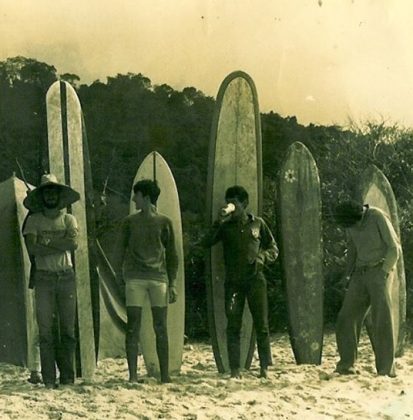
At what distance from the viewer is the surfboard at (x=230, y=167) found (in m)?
6.39

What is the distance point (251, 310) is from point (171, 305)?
2.83 feet

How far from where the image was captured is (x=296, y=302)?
667 centimetres

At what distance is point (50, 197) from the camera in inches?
209

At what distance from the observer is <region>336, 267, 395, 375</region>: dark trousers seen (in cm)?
588

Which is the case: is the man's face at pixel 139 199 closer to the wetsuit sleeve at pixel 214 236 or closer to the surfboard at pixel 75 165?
the wetsuit sleeve at pixel 214 236

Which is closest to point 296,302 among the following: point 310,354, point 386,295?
point 310,354

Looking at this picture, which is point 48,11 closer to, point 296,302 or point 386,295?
point 296,302

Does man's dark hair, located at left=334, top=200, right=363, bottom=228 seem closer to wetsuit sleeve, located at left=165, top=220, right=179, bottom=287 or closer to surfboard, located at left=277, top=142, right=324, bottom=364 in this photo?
surfboard, located at left=277, top=142, right=324, bottom=364

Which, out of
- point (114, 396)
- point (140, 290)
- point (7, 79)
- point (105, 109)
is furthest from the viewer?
point (105, 109)

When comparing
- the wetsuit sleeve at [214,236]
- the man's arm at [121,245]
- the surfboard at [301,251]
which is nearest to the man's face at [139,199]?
the man's arm at [121,245]

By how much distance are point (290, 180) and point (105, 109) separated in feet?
23.9

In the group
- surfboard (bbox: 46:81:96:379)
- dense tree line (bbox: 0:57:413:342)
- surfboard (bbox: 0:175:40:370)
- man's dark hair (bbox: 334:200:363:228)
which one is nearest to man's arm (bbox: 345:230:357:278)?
man's dark hair (bbox: 334:200:363:228)

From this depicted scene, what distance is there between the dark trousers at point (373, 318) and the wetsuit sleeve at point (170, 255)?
4.51 ft

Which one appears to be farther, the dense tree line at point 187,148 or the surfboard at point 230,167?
the dense tree line at point 187,148
